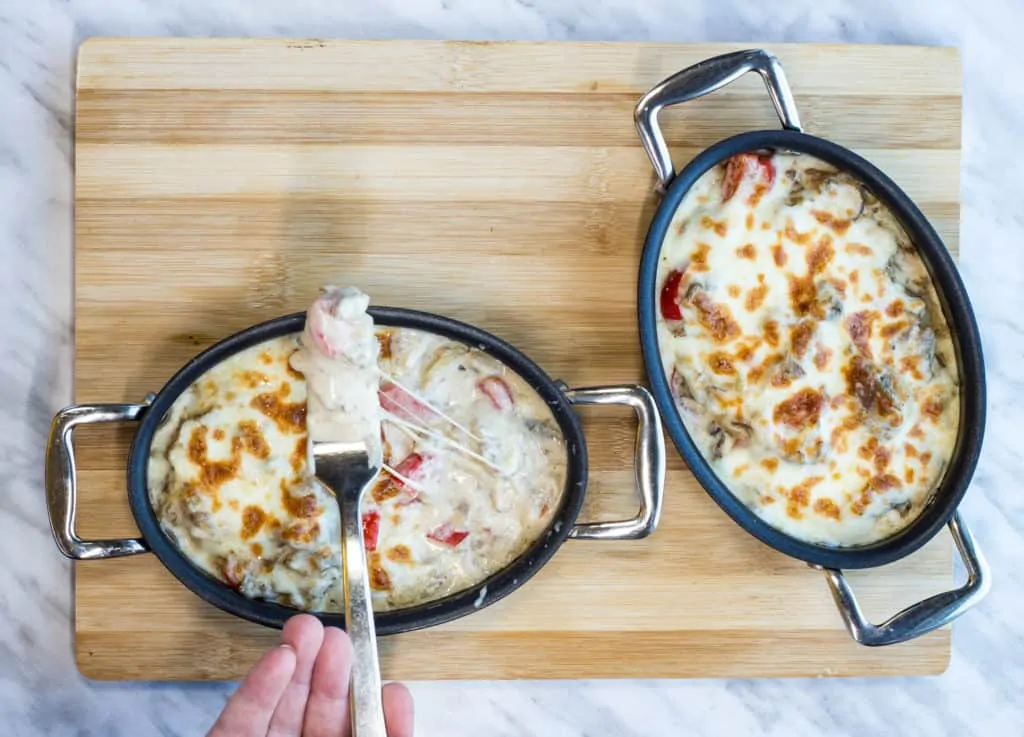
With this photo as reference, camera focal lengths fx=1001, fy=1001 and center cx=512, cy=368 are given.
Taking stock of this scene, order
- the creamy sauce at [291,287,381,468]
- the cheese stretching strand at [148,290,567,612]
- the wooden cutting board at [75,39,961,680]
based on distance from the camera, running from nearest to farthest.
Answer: the creamy sauce at [291,287,381,468] → the cheese stretching strand at [148,290,567,612] → the wooden cutting board at [75,39,961,680]

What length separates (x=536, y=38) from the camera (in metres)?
2.03

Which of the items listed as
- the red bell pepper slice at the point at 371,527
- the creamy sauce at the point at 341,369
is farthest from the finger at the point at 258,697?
the creamy sauce at the point at 341,369

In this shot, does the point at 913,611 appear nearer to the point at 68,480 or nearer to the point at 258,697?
the point at 258,697

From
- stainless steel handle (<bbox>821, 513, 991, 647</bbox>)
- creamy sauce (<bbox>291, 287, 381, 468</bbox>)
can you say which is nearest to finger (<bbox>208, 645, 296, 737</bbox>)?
creamy sauce (<bbox>291, 287, 381, 468</bbox>)

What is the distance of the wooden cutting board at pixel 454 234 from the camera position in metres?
1.92

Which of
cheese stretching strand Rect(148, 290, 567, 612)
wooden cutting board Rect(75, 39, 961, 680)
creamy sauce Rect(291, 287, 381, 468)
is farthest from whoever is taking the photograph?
wooden cutting board Rect(75, 39, 961, 680)

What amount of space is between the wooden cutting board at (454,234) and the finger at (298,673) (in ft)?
0.60

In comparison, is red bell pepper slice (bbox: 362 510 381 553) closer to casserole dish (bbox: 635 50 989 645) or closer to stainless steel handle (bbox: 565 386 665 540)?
stainless steel handle (bbox: 565 386 665 540)

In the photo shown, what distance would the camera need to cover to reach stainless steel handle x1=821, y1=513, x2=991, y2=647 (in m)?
1.84

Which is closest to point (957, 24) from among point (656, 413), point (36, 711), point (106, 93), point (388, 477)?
point (656, 413)

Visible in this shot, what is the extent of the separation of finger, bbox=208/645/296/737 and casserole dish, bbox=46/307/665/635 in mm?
68

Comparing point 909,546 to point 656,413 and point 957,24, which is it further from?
point 957,24

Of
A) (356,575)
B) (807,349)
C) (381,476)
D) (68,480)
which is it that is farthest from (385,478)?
(807,349)

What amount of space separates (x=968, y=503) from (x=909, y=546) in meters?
0.37
